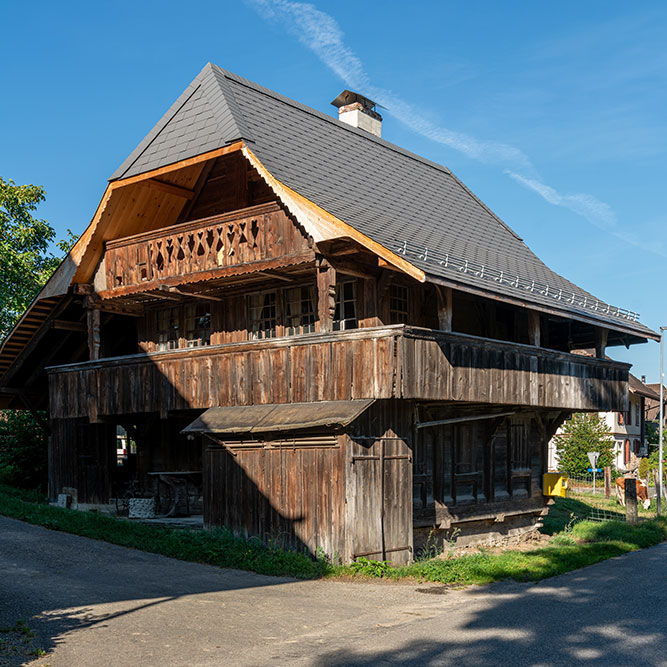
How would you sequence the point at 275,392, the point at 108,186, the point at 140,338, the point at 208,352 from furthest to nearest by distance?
the point at 140,338 < the point at 108,186 < the point at 208,352 < the point at 275,392

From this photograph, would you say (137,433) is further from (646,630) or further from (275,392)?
(646,630)

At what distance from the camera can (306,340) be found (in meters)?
18.1

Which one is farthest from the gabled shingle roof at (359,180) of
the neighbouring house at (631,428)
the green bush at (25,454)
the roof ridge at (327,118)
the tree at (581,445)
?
the neighbouring house at (631,428)

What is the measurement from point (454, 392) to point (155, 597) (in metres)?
7.15

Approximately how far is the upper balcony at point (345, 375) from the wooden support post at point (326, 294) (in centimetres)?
29

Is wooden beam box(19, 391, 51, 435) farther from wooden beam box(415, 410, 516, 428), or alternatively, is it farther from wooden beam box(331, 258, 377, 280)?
wooden beam box(415, 410, 516, 428)

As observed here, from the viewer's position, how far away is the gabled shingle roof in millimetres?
18875

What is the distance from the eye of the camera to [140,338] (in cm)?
2447

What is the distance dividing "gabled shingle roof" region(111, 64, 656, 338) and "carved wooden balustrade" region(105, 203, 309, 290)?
105 cm

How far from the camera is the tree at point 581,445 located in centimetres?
4975

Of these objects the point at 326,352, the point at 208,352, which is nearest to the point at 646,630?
the point at 326,352

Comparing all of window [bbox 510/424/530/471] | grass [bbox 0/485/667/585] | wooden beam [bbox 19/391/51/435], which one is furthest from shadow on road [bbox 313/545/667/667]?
wooden beam [bbox 19/391/51/435]

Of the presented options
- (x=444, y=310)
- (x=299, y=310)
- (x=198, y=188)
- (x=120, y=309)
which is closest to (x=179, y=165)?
(x=198, y=188)

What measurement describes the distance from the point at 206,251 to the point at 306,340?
3748 millimetres
